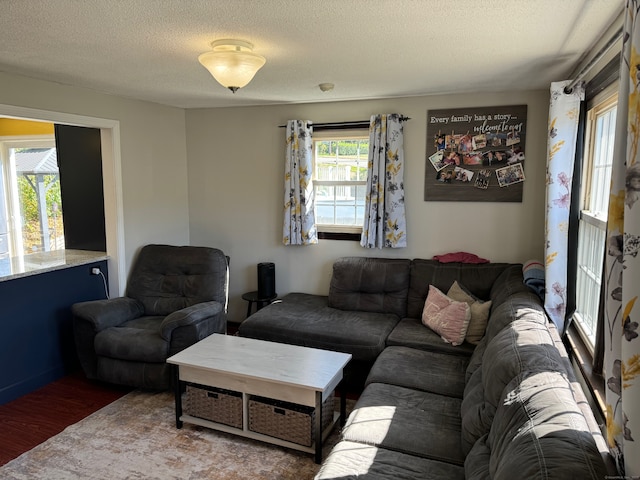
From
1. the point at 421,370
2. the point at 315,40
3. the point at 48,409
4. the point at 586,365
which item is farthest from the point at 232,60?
the point at 48,409

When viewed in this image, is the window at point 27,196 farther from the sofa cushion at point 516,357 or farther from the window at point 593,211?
the window at point 593,211

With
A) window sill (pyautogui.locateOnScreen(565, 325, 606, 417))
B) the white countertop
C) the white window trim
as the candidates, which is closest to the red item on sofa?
window sill (pyautogui.locateOnScreen(565, 325, 606, 417))

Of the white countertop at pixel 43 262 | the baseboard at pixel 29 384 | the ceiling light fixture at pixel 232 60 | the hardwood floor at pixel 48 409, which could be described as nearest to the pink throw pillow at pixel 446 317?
the ceiling light fixture at pixel 232 60

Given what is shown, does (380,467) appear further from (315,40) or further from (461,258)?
(461,258)

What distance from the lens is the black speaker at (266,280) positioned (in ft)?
14.3

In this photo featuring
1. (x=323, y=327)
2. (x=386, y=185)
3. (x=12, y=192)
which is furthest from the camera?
(x=12, y=192)

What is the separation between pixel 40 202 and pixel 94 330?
2874 millimetres

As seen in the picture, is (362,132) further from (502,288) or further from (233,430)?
(233,430)

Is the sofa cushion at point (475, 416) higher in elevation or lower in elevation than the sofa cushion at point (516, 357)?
lower

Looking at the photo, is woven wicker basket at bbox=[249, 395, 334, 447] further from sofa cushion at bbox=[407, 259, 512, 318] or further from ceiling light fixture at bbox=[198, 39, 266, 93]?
ceiling light fixture at bbox=[198, 39, 266, 93]

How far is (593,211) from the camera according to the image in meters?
2.66

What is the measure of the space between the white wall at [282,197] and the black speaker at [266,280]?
0.65 ft

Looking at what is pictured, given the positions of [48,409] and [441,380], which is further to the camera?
[48,409]

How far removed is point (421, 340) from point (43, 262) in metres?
3.03
